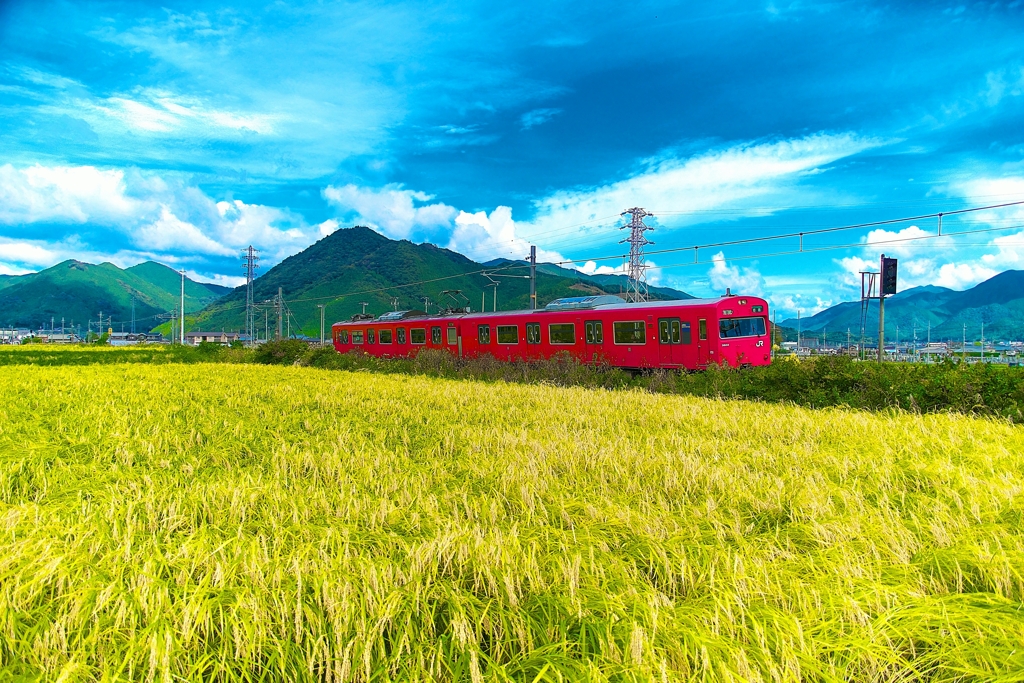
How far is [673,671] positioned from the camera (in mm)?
1891

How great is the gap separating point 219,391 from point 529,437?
7.88m

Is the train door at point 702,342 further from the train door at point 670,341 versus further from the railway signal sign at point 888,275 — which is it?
the railway signal sign at point 888,275

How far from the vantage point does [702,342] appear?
1756 centimetres

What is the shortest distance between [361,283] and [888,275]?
13106 centimetres

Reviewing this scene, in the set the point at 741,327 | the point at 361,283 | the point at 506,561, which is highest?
the point at 361,283

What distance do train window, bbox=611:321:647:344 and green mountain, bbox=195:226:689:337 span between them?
90025 mm

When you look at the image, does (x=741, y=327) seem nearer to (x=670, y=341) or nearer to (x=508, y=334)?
(x=670, y=341)

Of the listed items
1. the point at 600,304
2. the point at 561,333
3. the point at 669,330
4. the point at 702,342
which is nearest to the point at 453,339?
the point at 561,333

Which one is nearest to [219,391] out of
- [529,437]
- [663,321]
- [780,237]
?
[529,437]

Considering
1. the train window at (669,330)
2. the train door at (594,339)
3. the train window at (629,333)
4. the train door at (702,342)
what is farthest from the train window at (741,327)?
the train door at (594,339)

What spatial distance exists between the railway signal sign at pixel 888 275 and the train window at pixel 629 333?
11228 millimetres

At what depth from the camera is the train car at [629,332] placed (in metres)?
17.6

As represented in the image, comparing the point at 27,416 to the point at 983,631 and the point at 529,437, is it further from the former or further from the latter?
the point at 983,631

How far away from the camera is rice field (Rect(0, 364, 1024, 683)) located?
2.02 metres
